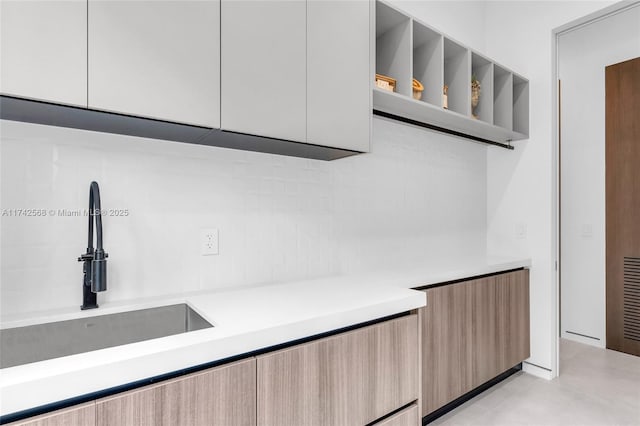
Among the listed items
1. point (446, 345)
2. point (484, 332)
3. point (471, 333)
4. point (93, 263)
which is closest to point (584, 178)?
point (484, 332)

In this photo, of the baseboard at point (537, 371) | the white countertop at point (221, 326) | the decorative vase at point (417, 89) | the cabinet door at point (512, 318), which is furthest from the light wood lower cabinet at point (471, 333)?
the decorative vase at point (417, 89)

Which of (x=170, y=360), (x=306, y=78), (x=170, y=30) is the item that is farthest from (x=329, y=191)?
(x=170, y=360)

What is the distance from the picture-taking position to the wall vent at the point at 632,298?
2.61 metres

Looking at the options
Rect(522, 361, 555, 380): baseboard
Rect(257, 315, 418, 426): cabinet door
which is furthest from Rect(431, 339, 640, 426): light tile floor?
Rect(257, 315, 418, 426): cabinet door

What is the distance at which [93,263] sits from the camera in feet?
3.72

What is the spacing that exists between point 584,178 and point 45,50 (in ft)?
11.4

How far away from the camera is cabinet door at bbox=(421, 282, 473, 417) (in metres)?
1.87

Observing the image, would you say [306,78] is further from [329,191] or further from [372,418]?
[372,418]

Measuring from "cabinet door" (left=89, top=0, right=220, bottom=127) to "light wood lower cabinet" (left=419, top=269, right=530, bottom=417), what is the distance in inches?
52.9

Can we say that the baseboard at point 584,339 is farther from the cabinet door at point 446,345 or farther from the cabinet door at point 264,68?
the cabinet door at point 264,68

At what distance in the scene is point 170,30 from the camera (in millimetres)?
1111

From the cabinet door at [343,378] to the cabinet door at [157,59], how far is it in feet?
2.71

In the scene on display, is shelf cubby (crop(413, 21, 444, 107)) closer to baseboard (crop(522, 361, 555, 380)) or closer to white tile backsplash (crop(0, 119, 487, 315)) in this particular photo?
white tile backsplash (crop(0, 119, 487, 315))

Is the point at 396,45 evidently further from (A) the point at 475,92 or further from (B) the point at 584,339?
(B) the point at 584,339
